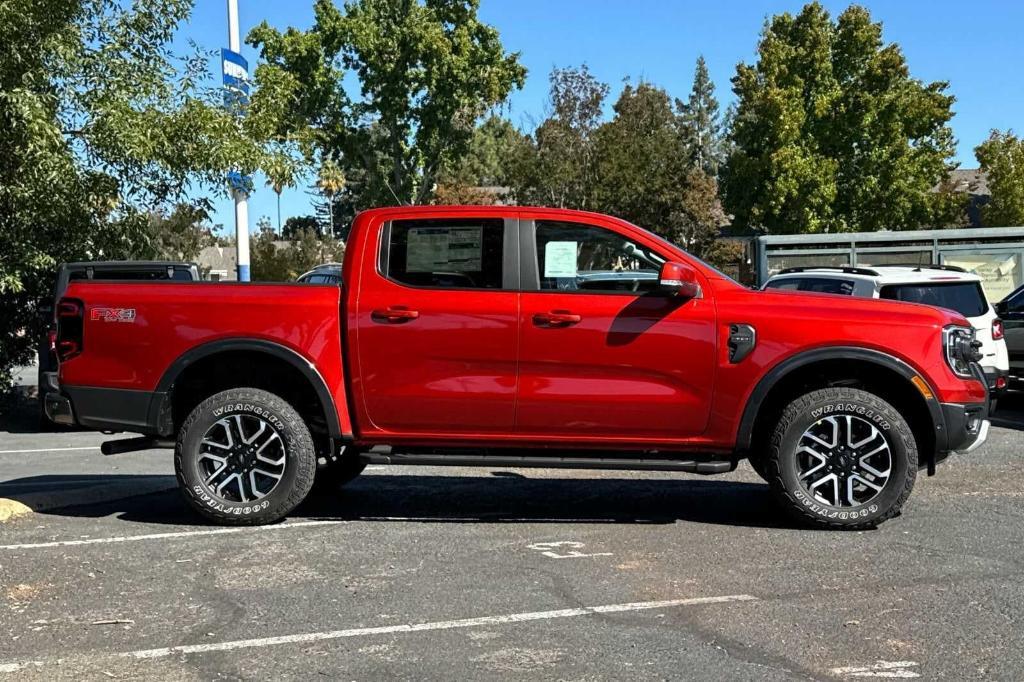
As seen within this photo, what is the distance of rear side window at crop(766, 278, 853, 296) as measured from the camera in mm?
12102

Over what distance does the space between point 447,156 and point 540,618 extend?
35756 millimetres

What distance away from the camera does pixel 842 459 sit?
6.62 meters

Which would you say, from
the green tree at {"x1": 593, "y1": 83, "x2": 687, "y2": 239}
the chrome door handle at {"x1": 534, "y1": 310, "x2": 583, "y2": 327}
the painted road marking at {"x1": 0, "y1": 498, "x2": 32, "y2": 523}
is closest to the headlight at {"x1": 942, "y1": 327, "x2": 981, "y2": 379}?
the chrome door handle at {"x1": 534, "y1": 310, "x2": 583, "y2": 327}

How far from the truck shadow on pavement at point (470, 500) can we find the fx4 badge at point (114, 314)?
A: 1.33 m

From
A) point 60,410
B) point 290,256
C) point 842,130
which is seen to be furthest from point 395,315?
point 290,256

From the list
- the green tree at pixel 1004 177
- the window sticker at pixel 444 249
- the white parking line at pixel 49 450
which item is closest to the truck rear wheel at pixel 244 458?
the window sticker at pixel 444 249

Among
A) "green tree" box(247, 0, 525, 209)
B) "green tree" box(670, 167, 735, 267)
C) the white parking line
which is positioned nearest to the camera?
the white parking line

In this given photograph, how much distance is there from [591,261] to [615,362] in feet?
2.55

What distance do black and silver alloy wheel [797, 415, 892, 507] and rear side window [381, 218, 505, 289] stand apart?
7.01ft

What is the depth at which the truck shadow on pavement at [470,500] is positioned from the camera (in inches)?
285

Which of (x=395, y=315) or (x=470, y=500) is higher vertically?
(x=395, y=315)

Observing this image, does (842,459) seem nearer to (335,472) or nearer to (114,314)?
(335,472)

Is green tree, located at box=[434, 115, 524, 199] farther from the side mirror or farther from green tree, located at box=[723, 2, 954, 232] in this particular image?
the side mirror

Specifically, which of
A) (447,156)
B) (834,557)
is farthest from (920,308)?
(447,156)
